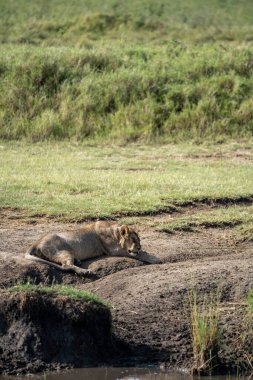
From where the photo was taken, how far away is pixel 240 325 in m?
6.76

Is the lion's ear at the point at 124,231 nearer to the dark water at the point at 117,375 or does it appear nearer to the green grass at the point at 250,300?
the green grass at the point at 250,300

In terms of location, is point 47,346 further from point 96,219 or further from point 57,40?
point 57,40

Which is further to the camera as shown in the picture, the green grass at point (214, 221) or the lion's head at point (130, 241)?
the green grass at point (214, 221)

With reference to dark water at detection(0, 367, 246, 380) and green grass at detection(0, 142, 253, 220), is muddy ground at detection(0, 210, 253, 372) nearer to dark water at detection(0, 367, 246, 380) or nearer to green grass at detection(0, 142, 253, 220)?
dark water at detection(0, 367, 246, 380)

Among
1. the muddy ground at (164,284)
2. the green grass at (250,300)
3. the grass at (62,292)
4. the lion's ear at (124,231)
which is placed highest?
the grass at (62,292)

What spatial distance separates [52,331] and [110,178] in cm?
520

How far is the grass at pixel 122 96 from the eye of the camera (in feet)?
50.3

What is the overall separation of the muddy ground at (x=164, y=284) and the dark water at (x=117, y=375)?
10cm

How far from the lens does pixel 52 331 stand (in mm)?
6469

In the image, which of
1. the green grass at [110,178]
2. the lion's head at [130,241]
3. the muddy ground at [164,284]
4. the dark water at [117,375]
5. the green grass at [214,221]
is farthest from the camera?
the green grass at [110,178]

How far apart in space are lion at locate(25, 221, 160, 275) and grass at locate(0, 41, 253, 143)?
674cm

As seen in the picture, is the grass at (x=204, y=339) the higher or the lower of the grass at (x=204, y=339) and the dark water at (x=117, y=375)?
the higher

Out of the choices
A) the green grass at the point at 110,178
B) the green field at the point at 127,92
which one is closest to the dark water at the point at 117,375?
the green grass at the point at 110,178

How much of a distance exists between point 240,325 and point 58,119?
9.12 metres
